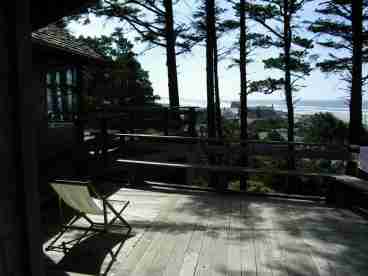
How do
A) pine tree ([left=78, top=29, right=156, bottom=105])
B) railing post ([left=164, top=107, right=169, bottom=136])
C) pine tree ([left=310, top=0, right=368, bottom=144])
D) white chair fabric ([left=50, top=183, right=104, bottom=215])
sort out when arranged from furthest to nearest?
pine tree ([left=78, top=29, right=156, bottom=105])
railing post ([left=164, top=107, right=169, bottom=136])
pine tree ([left=310, top=0, right=368, bottom=144])
white chair fabric ([left=50, top=183, right=104, bottom=215])

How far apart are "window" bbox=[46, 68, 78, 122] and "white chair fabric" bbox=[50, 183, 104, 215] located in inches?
211

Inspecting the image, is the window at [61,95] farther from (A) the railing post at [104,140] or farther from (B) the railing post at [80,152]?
(A) the railing post at [104,140]

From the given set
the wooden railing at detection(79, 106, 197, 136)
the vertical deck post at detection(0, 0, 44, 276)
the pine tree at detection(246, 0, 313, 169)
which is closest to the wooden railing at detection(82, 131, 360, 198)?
the wooden railing at detection(79, 106, 197, 136)

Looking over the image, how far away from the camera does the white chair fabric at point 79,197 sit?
3623 millimetres

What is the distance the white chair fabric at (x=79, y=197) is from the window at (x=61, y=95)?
5.36 meters

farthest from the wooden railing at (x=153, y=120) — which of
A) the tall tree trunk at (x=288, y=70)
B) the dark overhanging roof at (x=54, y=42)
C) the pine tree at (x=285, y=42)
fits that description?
the tall tree trunk at (x=288, y=70)

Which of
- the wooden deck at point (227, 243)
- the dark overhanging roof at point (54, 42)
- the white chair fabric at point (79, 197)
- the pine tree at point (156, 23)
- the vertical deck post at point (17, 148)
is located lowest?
the wooden deck at point (227, 243)

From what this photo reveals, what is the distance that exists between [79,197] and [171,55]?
Result: 35.7ft

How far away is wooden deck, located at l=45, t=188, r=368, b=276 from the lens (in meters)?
3.30

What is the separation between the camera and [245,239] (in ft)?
13.0

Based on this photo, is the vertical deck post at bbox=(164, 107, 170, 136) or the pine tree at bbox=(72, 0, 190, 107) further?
the pine tree at bbox=(72, 0, 190, 107)

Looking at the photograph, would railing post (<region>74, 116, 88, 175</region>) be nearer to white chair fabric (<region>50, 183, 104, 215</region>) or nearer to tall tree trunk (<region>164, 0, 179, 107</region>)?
white chair fabric (<region>50, 183, 104, 215</region>)

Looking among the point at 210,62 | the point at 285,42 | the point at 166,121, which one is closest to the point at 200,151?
the point at 166,121

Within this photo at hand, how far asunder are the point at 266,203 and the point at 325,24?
8.52 m
